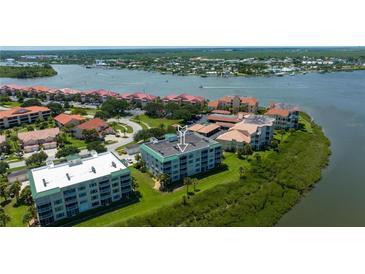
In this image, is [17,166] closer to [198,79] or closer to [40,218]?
[40,218]

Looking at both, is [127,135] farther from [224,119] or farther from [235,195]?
[235,195]

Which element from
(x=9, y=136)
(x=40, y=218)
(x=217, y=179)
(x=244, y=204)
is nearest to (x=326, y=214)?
(x=244, y=204)

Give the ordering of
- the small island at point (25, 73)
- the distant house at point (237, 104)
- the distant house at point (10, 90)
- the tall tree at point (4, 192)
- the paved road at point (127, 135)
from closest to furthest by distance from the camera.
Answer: the tall tree at point (4, 192)
the paved road at point (127, 135)
the distant house at point (237, 104)
the distant house at point (10, 90)
the small island at point (25, 73)

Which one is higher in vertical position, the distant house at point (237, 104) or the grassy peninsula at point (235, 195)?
the distant house at point (237, 104)

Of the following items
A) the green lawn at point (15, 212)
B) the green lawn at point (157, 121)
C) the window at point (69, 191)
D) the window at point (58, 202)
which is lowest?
the green lawn at point (157, 121)

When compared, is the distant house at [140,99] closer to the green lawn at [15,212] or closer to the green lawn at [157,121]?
the green lawn at [157,121]

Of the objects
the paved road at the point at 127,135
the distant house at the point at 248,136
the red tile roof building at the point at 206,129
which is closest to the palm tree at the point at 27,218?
the paved road at the point at 127,135
